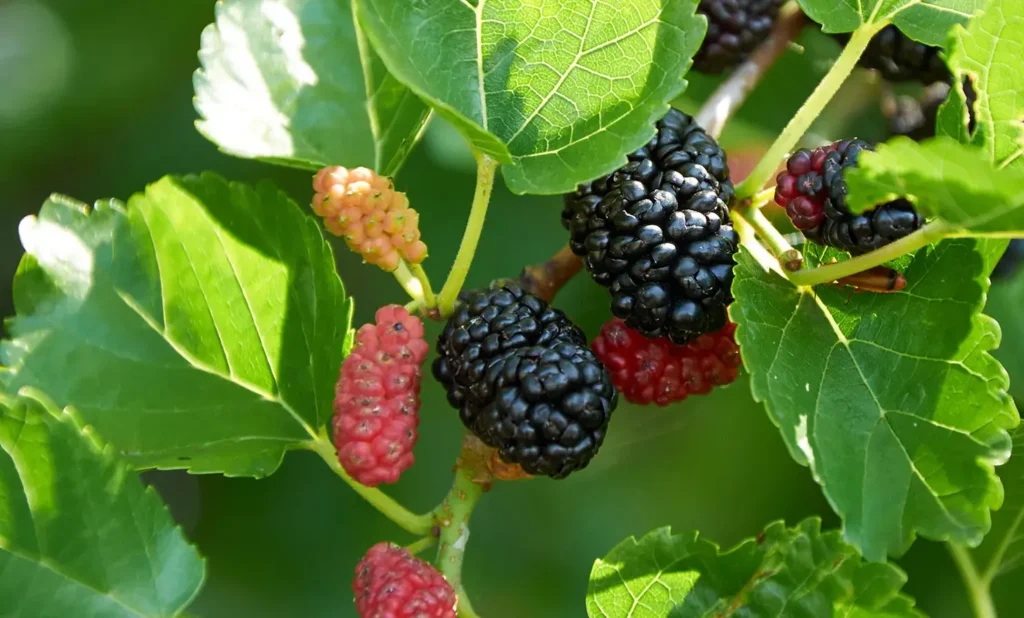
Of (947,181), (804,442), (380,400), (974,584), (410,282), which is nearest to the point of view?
(947,181)

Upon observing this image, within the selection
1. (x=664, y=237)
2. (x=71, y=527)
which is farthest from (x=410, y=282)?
(x=71, y=527)

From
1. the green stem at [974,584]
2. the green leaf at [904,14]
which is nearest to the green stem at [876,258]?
the green leaf at [904,14]

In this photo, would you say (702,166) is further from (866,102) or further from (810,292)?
(866,102)

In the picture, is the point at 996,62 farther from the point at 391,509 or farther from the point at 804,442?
the point at 391,509

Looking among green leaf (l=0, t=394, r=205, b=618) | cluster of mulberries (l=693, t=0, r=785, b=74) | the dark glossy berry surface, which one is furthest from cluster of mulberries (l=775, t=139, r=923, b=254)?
green leaf (l=0, t=394, r=205, b=618)

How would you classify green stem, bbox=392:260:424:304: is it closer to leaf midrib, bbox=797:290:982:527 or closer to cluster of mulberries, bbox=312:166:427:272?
cluster of mulberries, bbox=312:166:427:272

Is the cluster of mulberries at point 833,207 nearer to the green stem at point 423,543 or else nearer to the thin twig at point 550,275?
the thin twig at point 550,275
